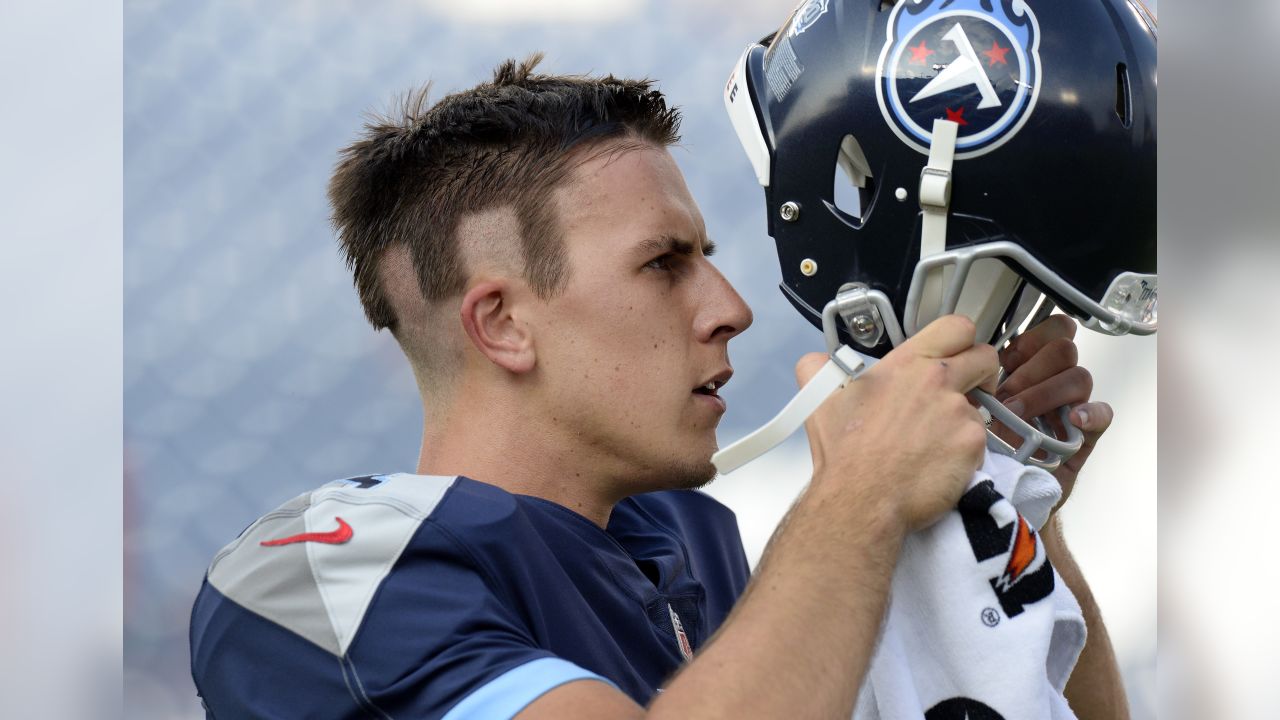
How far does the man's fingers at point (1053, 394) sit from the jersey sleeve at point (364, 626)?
1.90 feet

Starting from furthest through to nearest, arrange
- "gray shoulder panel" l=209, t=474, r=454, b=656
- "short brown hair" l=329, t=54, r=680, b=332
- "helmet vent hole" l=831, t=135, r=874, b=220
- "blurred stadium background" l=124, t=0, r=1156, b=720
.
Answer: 1. "blurred stadium background" l=124, t=0, r=1156, b=720
2. "short brown hair" l=329, t=54, r=680, b=332
3. "helmet vent hole" l=831, t=135, r=874, b=220
4. "gray shoulder panel" l=209, t=474, r=454, b=656

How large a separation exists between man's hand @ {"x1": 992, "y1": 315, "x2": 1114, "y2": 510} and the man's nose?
295mm

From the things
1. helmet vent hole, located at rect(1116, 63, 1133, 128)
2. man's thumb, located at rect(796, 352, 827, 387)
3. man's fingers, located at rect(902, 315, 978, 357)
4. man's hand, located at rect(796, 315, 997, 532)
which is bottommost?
man's hand, located at rect(796, 315, 997, 532)

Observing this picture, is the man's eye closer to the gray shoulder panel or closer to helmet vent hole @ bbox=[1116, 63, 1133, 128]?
the gray shoulder panel

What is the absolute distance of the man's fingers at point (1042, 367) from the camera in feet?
4.66

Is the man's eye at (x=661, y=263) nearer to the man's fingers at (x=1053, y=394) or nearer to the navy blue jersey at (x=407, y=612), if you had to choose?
the navy blue jersey at (x=407, y=612)

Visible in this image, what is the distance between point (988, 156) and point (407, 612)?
2.08 ft

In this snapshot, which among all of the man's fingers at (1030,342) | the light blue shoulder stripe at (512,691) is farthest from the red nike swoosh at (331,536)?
the man's fingers at (1030,342)

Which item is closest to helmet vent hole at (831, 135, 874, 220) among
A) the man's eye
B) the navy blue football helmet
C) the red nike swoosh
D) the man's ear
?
the navy blue football helmet

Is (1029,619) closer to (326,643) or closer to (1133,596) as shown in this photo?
(326,643)

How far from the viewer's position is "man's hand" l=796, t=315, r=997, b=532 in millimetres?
1082

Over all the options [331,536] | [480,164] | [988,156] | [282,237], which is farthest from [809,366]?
[282,237]

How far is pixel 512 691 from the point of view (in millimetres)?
1032

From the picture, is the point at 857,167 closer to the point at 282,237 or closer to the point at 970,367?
the point at 970,367
